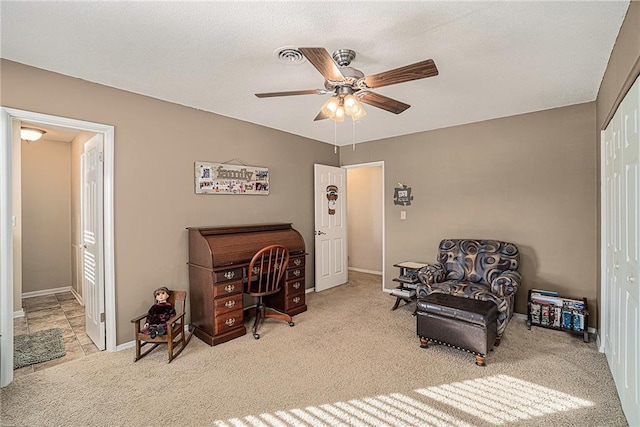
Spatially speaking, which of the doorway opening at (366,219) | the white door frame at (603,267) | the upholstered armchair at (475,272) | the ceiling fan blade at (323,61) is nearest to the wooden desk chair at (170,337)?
the ceiling fan blade at (323,61)

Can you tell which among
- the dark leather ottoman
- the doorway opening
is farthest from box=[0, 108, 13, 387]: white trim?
the doorway opening

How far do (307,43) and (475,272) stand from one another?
10.0 ft

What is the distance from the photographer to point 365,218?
6.57m

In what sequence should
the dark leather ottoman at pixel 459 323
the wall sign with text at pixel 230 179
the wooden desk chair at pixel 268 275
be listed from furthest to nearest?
1. the wall sign with text at pixel 230 179
2. the wooden desk chair at pixel 268 275
3. the dark leather ottoman at pixel 459 323

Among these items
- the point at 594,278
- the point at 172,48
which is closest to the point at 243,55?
the point at 172,48

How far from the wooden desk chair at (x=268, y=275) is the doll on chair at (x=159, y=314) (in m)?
0.77

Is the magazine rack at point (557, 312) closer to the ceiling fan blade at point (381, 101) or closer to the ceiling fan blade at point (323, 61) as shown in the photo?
the ceiling fan blade at point (381, 101)

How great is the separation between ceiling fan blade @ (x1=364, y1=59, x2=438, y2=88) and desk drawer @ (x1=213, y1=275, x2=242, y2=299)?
7.46ft

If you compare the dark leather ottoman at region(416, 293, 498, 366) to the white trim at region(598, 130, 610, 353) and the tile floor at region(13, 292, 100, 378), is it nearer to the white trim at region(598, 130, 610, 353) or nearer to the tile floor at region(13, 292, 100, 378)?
the white trim at region(598, 130, 610, 353)

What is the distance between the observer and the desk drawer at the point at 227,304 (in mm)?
3051

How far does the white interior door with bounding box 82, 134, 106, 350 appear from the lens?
9.57 ft

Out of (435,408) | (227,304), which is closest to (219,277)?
(227,304)

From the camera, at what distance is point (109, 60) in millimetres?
2369

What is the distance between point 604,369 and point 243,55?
3.74 metres
